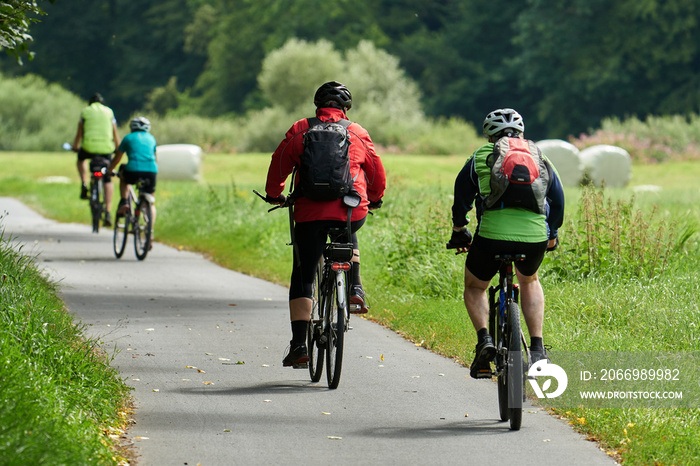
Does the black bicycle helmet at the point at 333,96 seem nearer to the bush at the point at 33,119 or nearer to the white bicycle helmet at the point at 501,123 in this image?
the white bicycle helmet at the point at 501,123

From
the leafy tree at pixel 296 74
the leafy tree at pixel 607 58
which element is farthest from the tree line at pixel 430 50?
the leafy tree at pixel 296 74

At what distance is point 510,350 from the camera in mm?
6332

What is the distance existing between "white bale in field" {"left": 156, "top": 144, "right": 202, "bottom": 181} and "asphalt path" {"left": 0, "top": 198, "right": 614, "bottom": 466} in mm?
22901

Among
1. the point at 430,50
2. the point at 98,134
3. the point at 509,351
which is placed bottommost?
the point at 509,351

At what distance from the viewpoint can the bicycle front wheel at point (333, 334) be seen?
293 inches

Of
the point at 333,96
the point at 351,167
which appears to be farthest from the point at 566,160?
the point at 351,167

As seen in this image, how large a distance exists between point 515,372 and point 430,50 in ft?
221

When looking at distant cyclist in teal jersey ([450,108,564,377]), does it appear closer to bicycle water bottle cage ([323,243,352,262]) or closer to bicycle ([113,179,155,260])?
bicycle water bottle cage ([323,243,352,262])

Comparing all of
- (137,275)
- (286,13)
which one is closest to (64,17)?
(286,13)

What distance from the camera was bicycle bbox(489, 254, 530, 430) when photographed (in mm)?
6312

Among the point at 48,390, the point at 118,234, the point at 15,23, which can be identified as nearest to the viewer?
the point at 48,390

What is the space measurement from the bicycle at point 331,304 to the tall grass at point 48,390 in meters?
1.39

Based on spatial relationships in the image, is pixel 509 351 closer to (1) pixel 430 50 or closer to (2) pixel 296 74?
(2) pixel 296 74

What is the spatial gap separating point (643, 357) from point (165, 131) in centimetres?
4407
